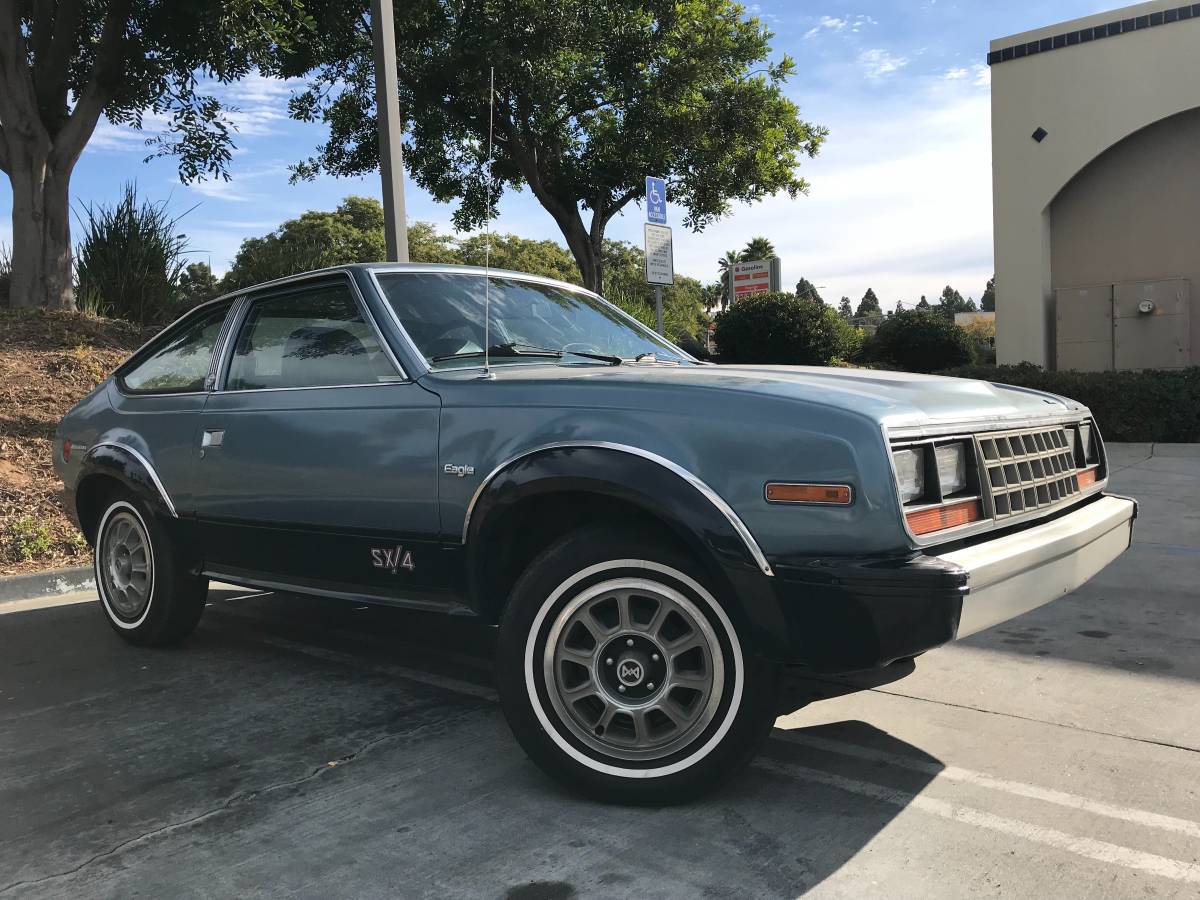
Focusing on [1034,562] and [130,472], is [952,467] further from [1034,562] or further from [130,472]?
[130,472]

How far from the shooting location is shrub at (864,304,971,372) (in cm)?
2056

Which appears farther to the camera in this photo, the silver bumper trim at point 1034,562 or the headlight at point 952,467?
the headlight at point 952,467

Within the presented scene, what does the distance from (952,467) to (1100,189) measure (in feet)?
48.7

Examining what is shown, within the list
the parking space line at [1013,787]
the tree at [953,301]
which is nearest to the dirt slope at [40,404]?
the parking space line at [1013,787]

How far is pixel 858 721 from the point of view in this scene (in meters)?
3.52

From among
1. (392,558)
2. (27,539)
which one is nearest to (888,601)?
(392,558)

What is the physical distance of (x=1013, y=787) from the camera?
9.52 ft

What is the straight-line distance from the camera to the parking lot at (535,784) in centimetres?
244

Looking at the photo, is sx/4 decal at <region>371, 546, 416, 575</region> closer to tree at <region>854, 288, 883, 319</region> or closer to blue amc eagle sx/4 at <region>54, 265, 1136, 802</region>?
blue amc eagle sx/4 at <region>54, 265, 1136, 802</region>

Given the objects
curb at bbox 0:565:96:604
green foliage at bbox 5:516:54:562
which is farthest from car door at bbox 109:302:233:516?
green foliage at bbox 5:516:54:562

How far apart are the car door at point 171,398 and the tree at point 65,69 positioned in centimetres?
733

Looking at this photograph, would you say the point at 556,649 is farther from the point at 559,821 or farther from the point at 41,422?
the point at 41,422

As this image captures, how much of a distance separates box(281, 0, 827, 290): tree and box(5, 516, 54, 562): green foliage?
9.66 metres

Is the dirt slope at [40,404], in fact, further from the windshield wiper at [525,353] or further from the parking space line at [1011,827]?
the parking space line at [1011,827]
